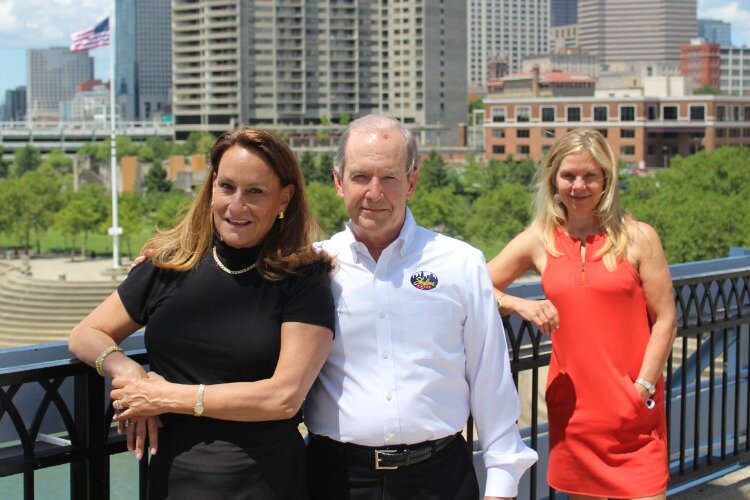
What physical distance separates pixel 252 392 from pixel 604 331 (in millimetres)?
1500

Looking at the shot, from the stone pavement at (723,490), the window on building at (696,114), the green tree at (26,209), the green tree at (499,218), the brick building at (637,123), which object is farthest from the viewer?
the window on building at (696,114)

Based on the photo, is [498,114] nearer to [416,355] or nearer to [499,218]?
[499,218]

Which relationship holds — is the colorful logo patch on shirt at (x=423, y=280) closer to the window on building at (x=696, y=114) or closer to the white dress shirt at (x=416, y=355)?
the white dress shirt at (x=416, y=355)

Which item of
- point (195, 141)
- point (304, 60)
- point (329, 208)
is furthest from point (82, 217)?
point (304, 60)

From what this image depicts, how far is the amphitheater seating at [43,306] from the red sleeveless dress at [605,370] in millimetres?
46585

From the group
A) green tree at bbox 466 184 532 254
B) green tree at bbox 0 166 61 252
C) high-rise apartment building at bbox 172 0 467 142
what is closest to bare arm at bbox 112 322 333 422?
green tree at bbox 466 184 532 254

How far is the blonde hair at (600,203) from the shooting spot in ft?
13.4

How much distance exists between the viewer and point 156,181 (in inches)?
4094

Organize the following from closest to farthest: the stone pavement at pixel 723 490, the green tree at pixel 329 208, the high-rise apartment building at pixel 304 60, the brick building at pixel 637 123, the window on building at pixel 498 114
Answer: the stone pavement at pixel 723 490 < the green tree at pixel 329 208 < the brick building at pixel 637 123 < the window on building at pixel 498 114 < the high-rise apartment building at pixel 304 60

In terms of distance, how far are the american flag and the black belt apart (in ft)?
157

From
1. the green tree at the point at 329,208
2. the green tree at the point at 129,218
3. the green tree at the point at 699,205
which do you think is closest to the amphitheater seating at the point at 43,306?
the green tree at the point at 129,218

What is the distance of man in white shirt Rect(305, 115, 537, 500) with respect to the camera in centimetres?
337

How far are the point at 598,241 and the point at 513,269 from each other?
337 mm

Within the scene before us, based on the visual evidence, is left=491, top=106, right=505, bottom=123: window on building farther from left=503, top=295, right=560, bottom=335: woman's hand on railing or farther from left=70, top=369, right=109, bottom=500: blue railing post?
left=70, top=369, right=109, bottom=500: blue railing post
